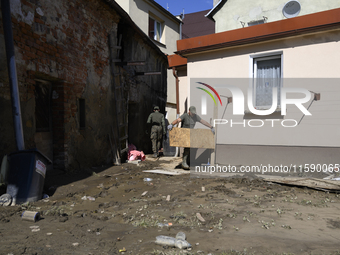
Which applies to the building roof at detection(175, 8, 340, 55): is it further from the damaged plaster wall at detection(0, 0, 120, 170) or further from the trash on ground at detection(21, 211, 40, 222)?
the trash on ground at detection(21, 211, 40, 222)

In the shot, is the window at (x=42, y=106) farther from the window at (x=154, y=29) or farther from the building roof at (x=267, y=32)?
the window at (x=154, y=29)

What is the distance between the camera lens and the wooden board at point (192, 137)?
697 cm

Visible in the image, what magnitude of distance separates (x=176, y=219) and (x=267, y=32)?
531cm

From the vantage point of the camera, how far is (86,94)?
23.6 feet

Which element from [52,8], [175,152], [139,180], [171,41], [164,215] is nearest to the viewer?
[164,215]

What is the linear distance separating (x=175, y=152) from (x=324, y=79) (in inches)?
233

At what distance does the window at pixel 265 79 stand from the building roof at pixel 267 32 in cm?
58

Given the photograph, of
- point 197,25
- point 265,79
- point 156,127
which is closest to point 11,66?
point 265,79

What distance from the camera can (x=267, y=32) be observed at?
6.79 meters

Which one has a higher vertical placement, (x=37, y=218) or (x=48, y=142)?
(x=48, y=142)

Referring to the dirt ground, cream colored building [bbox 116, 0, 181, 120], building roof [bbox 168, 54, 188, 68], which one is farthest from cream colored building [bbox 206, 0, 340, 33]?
the dirt ground

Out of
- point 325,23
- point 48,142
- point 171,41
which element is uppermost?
point 171,41

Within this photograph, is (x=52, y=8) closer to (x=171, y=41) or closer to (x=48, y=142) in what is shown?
(x=48, y=142)

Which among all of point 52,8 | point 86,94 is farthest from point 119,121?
point 52,8
